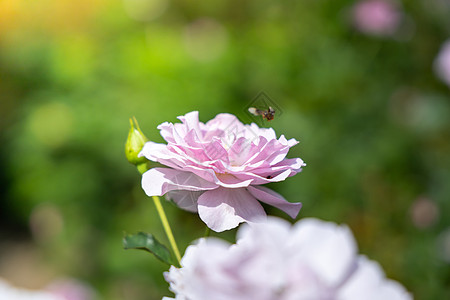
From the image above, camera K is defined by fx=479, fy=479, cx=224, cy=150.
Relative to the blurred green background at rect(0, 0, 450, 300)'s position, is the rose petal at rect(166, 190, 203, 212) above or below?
below

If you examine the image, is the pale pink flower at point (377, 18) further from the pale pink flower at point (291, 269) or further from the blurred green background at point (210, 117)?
the pale pink flower at point (291, 269)

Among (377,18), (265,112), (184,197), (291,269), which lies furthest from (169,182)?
(377,18)

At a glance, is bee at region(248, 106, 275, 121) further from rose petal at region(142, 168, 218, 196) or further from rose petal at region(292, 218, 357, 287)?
rose petal at region(292, 218, 357, 287)

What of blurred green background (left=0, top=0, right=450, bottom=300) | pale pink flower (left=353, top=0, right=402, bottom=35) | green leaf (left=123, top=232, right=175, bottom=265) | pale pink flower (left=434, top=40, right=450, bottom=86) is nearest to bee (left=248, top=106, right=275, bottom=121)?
green leaf (left=123, top=232, right=175, bottom=265)

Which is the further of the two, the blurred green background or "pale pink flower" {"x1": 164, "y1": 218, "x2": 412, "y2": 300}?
the blurred green background

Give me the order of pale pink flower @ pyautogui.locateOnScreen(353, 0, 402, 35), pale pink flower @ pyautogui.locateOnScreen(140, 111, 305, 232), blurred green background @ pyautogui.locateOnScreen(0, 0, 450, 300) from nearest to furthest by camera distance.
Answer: pale pink flower @ pyautogui.locateOnScreen(140, 111, 305, 232), blurred green background @ pyautogui.locateOnScreen(0, 0, 450, 300), pale pink flower @ pyautogui.locateOnScreen(353, 0, 402, 35)

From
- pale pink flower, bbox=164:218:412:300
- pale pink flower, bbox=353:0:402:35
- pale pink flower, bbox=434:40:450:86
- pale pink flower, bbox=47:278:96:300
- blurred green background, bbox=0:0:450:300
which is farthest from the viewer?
pale pink flower, bbox=353:0:402:35
